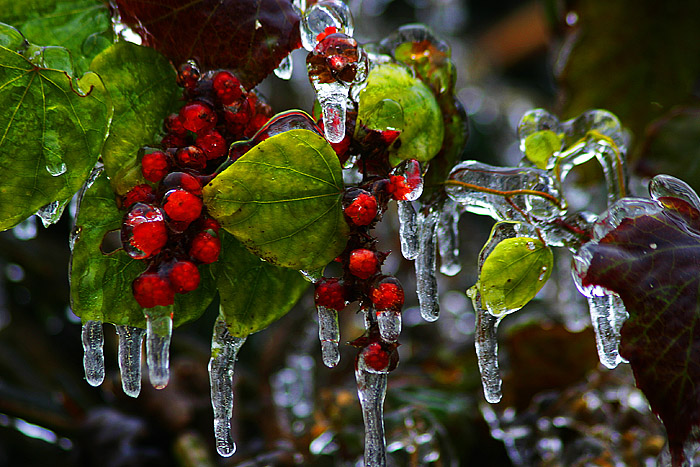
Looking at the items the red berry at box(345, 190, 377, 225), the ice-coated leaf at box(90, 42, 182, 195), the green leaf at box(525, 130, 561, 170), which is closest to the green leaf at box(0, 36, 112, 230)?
the ice-coated leaf at box(90, 42, 182, 195)

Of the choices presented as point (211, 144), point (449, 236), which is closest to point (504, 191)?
point (449, 236)

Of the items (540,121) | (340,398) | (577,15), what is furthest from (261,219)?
(577,15)

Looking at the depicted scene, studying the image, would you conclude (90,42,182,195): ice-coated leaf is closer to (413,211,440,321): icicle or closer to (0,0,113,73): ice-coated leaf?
(0,0,113,73): ice-coated leaf

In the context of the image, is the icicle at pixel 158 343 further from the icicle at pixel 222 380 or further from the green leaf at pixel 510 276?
the green leaf at pixel 510 276

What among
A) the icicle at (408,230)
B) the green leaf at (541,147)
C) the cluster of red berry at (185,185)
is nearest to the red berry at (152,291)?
the cluster of red berry at (185,185)

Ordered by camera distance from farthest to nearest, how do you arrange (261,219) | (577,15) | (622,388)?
(577,15), (622,388), (261,219)

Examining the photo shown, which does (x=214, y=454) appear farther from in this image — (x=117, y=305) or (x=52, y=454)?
(x=117, y=305)
